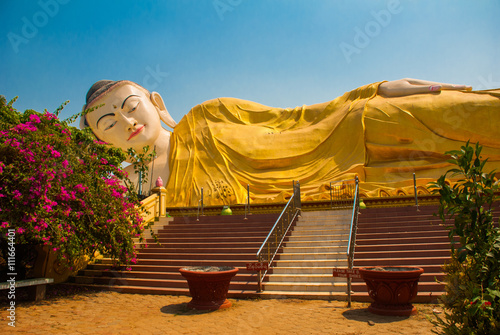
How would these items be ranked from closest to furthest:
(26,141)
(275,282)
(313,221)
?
(26,141), (275,282), (313,221)

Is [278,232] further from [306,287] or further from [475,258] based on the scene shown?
[475,258]

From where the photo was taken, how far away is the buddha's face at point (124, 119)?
1572cm

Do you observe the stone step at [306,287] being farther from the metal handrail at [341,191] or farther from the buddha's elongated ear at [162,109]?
the buddha's elongated ear at [162,109]

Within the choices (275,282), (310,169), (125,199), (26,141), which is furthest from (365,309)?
(310,169)

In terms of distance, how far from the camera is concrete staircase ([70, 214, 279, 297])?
7480mm

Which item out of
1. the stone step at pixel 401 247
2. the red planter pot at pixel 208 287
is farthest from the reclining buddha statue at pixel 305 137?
the red planter pot at pixel 208 287

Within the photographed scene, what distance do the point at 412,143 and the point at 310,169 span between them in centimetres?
336

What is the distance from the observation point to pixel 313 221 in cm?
973

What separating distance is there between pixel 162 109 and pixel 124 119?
6.66 feet

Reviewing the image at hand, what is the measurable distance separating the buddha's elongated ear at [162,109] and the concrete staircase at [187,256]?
7447 millimetres

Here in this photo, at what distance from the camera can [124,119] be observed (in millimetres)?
15680

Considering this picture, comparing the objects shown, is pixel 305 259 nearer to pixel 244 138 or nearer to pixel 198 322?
pixel 198 322

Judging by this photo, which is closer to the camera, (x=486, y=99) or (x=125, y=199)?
(x=125, y=199)

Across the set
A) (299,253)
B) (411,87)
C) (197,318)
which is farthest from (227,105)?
(197,318)
